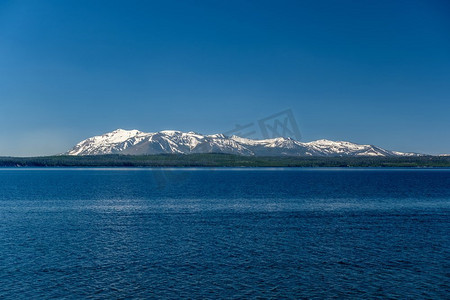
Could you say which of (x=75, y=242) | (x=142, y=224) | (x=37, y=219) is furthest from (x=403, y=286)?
(x=37, y=219)

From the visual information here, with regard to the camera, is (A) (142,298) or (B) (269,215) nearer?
(A) (142,298)

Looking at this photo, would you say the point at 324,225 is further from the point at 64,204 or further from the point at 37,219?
the point at 64,204

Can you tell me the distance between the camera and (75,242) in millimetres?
43781

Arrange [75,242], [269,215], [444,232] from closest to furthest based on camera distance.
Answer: [75,242]
[444,232]
[269,215]

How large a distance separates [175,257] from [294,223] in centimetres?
2437

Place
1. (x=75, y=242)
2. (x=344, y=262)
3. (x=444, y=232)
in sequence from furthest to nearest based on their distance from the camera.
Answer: (x=444, y=232)
(x=75, y=242)
(x=344, y=262)

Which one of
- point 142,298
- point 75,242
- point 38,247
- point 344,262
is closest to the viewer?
point 142,298

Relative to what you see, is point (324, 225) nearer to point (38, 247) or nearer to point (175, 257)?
point (175, 257)

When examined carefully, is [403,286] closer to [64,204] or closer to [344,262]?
[344,262]

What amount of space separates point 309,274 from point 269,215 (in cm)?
3282

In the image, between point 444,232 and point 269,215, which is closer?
point 444,232

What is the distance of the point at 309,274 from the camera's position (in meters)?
32.5

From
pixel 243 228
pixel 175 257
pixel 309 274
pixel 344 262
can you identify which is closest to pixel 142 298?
pixel 175 257

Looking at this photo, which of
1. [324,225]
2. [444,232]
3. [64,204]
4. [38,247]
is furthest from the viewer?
[64,204]
